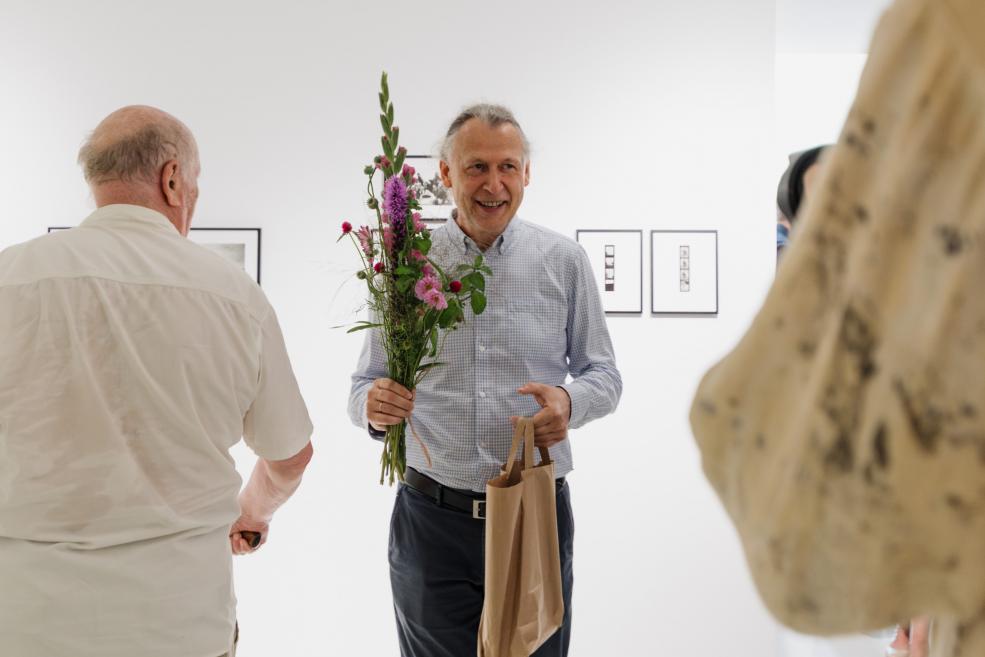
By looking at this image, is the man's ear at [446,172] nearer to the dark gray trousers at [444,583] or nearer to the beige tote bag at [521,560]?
the beige tote bag at [521,560]

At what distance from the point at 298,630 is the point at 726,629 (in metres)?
2.05

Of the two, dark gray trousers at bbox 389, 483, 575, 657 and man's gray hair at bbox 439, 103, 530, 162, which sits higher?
man's gray hair at bbox 439, 103, 530, 162

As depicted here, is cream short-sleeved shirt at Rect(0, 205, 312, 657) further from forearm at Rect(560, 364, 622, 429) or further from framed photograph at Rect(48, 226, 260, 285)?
framed photograph at Rect(48, 226, 260, 285)

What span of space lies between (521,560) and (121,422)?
3.12ft

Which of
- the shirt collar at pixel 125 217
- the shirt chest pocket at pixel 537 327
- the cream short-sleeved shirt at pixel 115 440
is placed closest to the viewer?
the cream short-sleeved shirt at pixel 115 440

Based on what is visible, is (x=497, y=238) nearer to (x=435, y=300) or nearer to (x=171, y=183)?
(x=435, y=300)

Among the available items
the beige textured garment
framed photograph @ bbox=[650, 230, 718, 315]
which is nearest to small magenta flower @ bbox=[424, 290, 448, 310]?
the beige textured garment

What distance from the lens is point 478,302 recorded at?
7.24ft

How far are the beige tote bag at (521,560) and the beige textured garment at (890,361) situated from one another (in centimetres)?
152

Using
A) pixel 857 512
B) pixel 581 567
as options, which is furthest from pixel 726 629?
pixel 857 512

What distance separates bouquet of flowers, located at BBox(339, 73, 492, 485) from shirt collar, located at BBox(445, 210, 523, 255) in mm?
174

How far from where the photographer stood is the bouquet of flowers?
2113mm

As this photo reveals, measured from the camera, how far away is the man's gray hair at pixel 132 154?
179cm

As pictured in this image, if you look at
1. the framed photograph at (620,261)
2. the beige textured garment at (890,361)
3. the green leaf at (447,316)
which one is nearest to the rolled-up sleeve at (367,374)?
the green leaf at (447,316)
